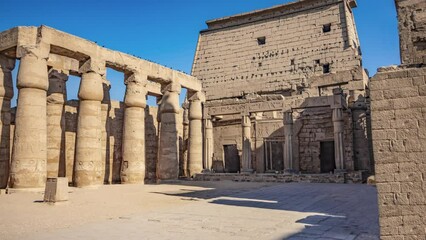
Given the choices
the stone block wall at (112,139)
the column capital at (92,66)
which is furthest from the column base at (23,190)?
the column capital at (92,66)

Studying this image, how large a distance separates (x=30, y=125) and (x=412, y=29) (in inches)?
463

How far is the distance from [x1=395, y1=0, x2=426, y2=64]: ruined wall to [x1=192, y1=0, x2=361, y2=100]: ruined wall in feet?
58.6

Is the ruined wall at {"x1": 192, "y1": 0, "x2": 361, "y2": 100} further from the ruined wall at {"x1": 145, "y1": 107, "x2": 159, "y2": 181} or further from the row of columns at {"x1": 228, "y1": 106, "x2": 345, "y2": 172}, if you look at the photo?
the ruined wall at {"x1": 145, "y1": 107, "x2": 159, "y2": 181}

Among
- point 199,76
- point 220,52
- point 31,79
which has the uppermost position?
point 220,52

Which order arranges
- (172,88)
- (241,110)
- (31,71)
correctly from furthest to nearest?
(241,110)
(172,88)
(31,71)

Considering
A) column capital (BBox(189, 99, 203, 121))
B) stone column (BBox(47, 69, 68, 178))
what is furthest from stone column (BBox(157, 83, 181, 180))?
stone column (BBox(47, 69, 68, 178))

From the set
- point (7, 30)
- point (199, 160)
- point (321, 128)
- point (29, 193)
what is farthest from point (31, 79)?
point (321, 128)

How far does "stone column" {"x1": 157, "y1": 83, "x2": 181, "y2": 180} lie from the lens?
1742cm

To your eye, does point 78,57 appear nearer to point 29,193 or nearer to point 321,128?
point 29,193

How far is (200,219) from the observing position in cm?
636

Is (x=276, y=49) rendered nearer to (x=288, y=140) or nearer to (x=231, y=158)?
(x=231, y=158)

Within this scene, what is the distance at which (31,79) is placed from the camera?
12016mm

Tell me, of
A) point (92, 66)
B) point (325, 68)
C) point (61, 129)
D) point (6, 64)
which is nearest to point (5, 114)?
point (6, 64)

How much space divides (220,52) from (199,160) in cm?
1253
